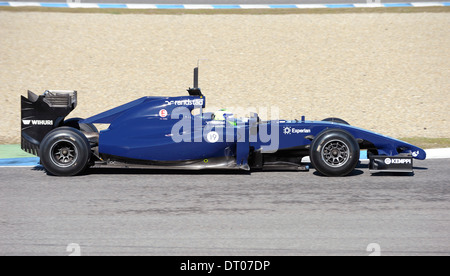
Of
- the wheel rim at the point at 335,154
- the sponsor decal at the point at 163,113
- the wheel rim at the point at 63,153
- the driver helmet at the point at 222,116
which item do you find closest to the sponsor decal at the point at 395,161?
the wheel rim at the point at 335,154

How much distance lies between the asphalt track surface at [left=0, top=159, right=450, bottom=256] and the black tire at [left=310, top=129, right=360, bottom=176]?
7.2 inches

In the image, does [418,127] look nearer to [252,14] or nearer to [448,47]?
[448,47]

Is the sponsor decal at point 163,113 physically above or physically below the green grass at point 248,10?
below

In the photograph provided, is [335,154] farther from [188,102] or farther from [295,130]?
[188,102]

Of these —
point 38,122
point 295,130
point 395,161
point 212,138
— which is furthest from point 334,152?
point 38,122

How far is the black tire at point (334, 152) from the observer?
8.06 m

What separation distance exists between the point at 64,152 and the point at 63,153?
0.02 meters

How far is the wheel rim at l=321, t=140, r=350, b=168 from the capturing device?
8.13 metres

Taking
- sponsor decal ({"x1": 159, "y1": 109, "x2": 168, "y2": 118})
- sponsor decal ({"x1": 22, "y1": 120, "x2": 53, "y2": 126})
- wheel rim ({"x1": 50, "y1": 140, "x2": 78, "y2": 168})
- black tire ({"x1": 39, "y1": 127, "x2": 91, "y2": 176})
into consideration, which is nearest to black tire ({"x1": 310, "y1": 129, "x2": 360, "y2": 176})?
sponsor decal ({"x1": 159, "y1": 109, "x2": 168, "y2": 118})

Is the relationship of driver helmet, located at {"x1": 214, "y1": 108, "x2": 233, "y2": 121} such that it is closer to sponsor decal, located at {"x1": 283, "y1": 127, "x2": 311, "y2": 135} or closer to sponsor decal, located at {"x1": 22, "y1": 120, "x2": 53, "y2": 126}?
→ sponsor decal, located at {"x1": 283, "y1": 127, "x2": 311, "y2": 135}

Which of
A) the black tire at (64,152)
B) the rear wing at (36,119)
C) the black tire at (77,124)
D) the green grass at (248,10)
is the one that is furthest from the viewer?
the green grass at (248,10)

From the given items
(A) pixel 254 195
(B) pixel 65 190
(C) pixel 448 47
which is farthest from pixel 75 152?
(C) pixel 448 47

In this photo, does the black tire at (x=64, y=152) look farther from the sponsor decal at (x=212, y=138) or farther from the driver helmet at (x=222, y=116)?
the driver helmet at (x=222, y=116)
